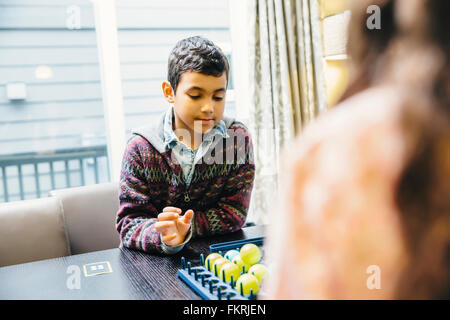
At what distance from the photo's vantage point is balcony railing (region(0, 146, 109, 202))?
9.64 ft

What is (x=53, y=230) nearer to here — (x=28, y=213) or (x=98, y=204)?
(x=28, y=213)

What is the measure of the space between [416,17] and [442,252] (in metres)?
0.12

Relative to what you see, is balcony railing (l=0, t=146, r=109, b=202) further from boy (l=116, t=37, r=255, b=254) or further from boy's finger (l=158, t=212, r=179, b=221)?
boy's finger (l=158, t=212, r=179, b=221)

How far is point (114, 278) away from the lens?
0.96 metres

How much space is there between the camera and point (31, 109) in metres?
2.87

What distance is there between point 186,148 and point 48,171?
6.59 ft

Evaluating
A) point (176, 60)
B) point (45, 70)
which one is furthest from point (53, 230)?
point (45, 70)

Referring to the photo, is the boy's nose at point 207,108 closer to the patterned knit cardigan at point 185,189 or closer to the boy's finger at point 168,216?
the patterned knit cardigan at point 185,189

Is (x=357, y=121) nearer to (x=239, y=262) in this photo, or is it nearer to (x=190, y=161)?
(x=239, y=262)

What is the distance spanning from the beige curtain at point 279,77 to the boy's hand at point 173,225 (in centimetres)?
170

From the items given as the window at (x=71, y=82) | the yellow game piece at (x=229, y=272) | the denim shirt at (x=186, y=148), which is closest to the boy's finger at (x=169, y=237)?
the yellow game piece at (x=229, y=272)

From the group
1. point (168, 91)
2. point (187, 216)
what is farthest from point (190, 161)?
point (187, 216)

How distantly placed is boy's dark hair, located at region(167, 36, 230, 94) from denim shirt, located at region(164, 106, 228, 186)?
136 mm

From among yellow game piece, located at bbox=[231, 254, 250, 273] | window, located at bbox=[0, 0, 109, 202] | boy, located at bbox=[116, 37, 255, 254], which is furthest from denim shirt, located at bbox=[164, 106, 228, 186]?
window, located at bbox=[0, 0, 109, 202]
